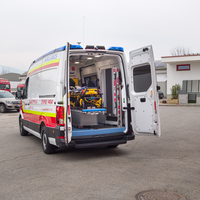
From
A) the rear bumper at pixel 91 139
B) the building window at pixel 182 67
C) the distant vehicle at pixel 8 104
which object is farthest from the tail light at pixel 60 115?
the building window at pixel 182 67

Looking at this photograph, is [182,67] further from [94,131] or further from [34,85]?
[94,131]

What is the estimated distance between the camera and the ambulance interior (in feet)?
23.4

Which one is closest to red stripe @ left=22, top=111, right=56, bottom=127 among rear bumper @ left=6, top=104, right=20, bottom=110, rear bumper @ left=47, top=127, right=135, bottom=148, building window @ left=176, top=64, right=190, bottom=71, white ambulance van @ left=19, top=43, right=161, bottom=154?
white ambulance van @ left=19, top=43, right=161, bottom=154

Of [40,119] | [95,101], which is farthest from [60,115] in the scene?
[95,101]

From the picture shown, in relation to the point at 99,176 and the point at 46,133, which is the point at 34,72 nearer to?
the point at 46,133

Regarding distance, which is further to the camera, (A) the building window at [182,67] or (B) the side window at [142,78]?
(A) the building window at [182,67]

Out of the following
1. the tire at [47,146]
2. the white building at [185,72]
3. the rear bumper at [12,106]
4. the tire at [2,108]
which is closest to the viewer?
the tire at [47,146]

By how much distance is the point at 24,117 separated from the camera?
9.32 meters

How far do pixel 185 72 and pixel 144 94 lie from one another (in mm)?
23007

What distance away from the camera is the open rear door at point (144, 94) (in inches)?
259

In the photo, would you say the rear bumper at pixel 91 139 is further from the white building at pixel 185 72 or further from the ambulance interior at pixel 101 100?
the white building at pixel 185 72

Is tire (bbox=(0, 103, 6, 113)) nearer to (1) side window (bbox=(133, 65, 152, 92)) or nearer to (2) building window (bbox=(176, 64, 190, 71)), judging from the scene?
(1) side window (bbox=(133, 65, 152, 92))

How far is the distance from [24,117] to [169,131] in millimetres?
5371

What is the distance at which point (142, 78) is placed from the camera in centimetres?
704
